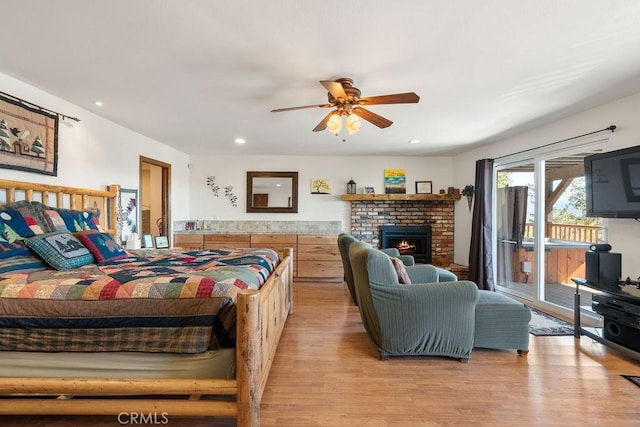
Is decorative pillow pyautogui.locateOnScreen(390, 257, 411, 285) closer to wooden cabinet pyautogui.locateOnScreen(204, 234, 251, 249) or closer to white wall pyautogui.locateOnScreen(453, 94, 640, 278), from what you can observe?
white wall pyautogui.locateOnScreen(453, 94, 640, 278)

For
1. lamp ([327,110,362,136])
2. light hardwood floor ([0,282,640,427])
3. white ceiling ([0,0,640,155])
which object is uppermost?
white ceiling ([0,0,640,155])

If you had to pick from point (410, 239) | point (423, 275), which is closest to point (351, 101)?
point (423, 275)

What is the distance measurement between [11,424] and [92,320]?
0.81m

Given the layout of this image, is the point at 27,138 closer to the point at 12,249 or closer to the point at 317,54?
the point at 12,249

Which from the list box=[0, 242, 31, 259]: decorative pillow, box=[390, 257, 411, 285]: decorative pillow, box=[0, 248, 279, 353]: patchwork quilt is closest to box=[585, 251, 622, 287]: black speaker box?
box=[390, 257, 411, 285]: decorative pillow

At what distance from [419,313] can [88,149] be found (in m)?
3.68

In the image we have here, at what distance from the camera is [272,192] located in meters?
5.80

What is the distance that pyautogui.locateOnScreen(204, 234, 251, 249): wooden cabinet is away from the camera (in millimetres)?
5180

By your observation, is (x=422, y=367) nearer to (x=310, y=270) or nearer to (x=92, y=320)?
(x=92, y=320)

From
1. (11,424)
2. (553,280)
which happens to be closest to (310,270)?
(553,280)

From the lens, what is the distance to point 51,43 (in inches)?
77.5

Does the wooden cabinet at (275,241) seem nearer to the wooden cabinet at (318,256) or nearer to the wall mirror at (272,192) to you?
the wooden cabinet at (318,256)

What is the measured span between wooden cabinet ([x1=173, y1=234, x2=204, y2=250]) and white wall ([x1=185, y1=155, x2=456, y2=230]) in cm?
62

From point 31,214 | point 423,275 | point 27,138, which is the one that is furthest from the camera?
point 423,275
